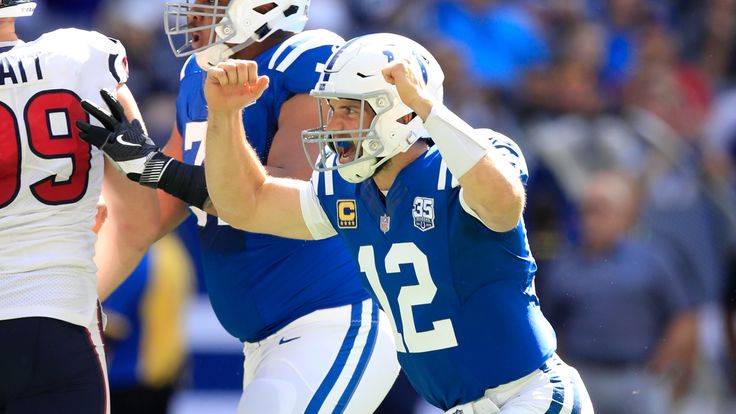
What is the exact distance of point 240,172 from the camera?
4.22 metres

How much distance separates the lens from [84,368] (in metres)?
3.97

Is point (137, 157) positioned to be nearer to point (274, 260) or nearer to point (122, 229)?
point (122, 229)

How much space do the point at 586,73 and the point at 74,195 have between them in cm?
568

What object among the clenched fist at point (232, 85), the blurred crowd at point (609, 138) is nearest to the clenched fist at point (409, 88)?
the clenched fist at point (232, 85)

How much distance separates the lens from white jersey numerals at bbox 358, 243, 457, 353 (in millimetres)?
3918

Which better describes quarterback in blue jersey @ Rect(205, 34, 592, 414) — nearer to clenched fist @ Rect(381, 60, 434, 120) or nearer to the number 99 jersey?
clenched fist @ Rect(381, 60, 434, 120)

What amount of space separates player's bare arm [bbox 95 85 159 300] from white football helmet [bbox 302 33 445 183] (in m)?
0.84

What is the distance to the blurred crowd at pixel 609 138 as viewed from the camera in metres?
7.64

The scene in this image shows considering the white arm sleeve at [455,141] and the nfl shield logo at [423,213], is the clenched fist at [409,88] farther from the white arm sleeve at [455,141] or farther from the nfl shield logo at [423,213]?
the nfl shield logo at [423,213]

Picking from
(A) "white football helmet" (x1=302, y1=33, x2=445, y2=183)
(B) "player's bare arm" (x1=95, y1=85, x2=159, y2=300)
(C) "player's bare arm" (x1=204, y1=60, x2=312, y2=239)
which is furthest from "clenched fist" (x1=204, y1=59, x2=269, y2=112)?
(B) "player's bare arm" (x1=95, y1=85, x2=159, y2=300)

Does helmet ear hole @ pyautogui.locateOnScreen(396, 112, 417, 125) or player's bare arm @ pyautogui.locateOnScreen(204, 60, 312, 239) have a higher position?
helmet ear hole @ pyautogui.locateOnScreen(396, 112, 417, 125)

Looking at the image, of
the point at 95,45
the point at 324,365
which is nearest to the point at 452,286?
the point at 324,365

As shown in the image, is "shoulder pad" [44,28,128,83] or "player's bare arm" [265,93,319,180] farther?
"player's bare arm" [265,93,319,180]

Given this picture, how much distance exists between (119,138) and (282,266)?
0.80 meters
